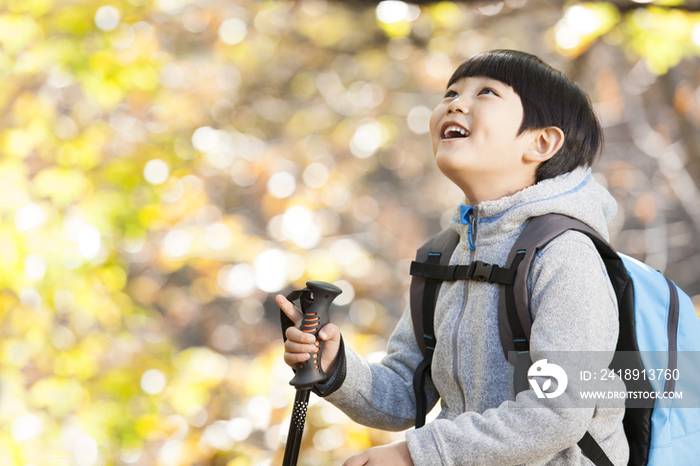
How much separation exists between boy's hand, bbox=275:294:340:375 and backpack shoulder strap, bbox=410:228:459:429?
0.19 m

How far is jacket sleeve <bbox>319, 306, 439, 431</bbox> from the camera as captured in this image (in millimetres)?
1185

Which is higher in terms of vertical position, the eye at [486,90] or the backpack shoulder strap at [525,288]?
the eye at [486,90]

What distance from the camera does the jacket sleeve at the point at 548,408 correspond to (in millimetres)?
891

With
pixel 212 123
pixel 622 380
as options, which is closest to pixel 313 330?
pixel 622 380

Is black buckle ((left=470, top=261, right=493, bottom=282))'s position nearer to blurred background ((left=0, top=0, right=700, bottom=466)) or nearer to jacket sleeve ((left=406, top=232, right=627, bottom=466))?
jacket sleeve ((left=406, top=232, right=627, bottom=466))

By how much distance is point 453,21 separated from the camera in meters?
2.80

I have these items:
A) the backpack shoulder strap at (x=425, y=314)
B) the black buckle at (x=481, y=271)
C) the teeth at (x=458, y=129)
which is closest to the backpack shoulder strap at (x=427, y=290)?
the backpack shoulder strap at (x=425, y=314)

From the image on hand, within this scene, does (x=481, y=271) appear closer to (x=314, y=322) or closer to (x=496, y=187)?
(x=496, y=187)

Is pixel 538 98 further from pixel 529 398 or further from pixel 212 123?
pixel 212 123

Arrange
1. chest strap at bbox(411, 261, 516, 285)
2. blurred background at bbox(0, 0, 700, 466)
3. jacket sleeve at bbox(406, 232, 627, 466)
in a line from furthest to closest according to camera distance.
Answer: blurred background at bbox(0, 0, 700, 466) < chest strap at bbox(411, 261, 516, 285) < jacket sleeve at bbox(406, 232, 627, 466)

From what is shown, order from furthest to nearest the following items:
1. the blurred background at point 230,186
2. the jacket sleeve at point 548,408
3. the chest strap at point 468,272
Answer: the blurred background at point 230,186 → the chest strap at point 468,272 → the jacket sleeve at point 548,408

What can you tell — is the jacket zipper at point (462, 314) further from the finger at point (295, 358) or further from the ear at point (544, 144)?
the finger at point (295, 358)

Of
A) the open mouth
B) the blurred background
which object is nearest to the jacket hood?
the open mouth

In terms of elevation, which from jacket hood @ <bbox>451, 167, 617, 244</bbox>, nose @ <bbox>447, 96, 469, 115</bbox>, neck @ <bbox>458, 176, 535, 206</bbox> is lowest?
jacket hood @ <bbox>451, 167, 617, 244</bbox>
